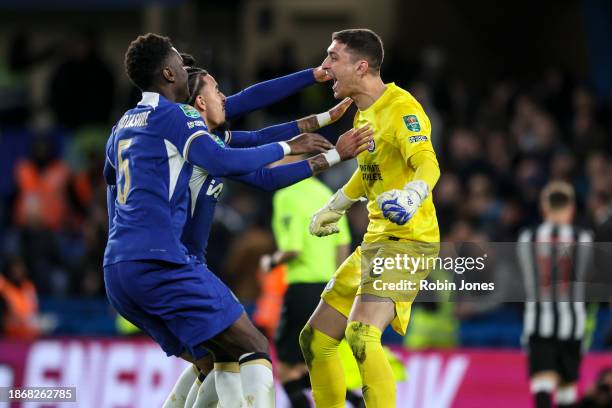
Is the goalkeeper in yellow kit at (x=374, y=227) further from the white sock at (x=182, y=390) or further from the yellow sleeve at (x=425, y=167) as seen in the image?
the white sock at (x=182, y=390)

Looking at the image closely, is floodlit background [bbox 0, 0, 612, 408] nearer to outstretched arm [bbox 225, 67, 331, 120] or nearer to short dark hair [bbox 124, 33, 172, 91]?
outstretched arm [bbox 225, 67, 331, 120]

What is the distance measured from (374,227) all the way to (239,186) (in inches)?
358

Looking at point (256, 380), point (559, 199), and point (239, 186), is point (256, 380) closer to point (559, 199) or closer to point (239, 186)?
point (559, 199)

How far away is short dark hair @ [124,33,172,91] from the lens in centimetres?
646

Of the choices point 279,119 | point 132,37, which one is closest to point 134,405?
point 279,119

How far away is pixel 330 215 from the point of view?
719cm

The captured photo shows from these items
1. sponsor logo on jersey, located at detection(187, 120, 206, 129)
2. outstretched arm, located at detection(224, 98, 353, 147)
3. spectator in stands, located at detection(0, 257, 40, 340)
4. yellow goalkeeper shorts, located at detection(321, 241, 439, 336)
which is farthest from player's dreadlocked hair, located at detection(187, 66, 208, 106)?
spectator in stands, located at detection(0, 257, 40, 340)

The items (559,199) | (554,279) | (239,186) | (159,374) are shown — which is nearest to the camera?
(554,279)

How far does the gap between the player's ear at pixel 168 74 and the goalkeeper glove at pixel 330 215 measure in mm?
1258

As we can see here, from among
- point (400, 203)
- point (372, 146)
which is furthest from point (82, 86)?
point (400, 203)

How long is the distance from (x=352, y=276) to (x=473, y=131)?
8921mm

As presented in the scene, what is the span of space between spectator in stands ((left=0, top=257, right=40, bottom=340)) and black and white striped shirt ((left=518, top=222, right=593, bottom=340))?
5.51 metres

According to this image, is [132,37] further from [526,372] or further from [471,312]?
[526,372]

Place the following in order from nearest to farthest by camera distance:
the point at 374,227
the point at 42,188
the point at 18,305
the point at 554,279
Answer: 1. the point at 374,227
2. the point at 554,279
3. the point at 18,305
4. the point at 42,188
